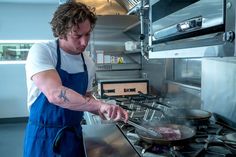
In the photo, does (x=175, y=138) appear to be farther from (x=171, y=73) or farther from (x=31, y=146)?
(x=171, y=73)

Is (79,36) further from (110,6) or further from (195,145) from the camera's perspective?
(110,6)

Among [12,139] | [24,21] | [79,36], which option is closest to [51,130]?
[79,36]

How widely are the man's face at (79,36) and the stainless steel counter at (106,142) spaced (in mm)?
422

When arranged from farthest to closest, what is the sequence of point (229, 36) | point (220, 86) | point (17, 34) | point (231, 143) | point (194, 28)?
point (17, 34)
point (220, 86)
point (231, 143)
point (194, 28)
point (229, 36)

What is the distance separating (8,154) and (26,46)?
2.45m

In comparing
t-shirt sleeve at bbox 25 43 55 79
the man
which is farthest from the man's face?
t-shirt sleeve at bbox 25 43 55 79

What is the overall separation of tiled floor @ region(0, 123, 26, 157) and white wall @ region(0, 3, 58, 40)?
5.61 feet

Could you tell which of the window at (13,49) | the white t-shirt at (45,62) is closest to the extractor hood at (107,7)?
the white t-shirt at (45,62)

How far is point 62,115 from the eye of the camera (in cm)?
122

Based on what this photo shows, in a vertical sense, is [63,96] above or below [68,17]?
below

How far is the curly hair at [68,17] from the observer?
1.16m

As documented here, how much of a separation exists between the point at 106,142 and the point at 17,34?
14.7ft

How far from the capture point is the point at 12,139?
3.95m

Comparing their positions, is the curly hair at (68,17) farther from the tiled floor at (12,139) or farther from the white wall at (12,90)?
the white wall at (12,90)
